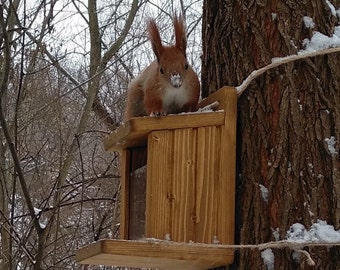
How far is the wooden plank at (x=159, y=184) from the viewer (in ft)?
5.99

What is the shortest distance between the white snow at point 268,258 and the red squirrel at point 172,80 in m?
0.55

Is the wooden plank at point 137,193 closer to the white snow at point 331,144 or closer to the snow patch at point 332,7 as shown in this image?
the white snow at point 331,144

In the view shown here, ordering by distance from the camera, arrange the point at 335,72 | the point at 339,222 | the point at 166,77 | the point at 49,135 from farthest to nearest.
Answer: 1. the point at 49,135
2. the point at 166,77
3. the point at 335,72
4. the point at 339,222

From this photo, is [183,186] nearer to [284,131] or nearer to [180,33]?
[284,131]

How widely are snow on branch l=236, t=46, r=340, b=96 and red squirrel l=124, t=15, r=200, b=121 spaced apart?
23cm

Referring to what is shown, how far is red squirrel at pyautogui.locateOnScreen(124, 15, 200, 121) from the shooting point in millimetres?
2055

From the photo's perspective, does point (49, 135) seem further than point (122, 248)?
Yes

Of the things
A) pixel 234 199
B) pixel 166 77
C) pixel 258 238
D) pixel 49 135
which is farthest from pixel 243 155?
pixel 49 135

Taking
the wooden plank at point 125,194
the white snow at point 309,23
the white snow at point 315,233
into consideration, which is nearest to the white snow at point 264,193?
the white snow at point 315,233

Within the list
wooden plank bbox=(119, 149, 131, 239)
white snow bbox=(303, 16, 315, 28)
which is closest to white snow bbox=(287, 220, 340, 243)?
white snow bbox=(303, 16, 315, 28)

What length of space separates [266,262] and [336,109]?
432 mm

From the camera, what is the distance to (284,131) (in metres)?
1.76

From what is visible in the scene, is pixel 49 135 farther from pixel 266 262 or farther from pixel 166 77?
pixel 266 262

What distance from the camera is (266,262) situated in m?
1.71
